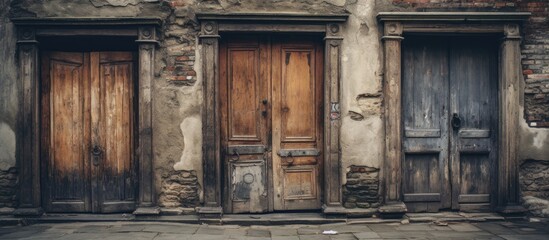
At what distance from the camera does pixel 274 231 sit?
6.32m

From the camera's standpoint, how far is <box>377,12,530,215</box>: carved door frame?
6.68 meters

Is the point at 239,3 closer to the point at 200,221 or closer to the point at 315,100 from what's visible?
the point at 315,100

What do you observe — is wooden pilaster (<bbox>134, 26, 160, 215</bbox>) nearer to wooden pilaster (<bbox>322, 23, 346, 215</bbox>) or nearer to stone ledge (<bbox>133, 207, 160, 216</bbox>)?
stone ledge (<bbox>133, 207, 160, 216</bbox>)

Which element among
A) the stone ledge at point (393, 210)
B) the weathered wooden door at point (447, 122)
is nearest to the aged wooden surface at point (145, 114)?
the stone ledge at point (393, 210)

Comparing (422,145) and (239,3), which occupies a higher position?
(239,3)

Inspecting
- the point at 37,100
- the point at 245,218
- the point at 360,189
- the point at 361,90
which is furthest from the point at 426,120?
the point at 37,100

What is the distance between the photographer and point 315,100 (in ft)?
22.6

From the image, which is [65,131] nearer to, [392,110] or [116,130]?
[116,130]

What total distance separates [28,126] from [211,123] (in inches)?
93.5

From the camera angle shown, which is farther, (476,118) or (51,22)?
(476,118)

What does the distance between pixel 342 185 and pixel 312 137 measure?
0.76 metres

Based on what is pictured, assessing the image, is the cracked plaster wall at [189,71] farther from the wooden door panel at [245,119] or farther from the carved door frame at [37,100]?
the wooden door panel at [245,119]

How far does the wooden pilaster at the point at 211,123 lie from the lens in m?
6.62

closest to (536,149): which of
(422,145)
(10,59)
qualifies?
(422,145)
